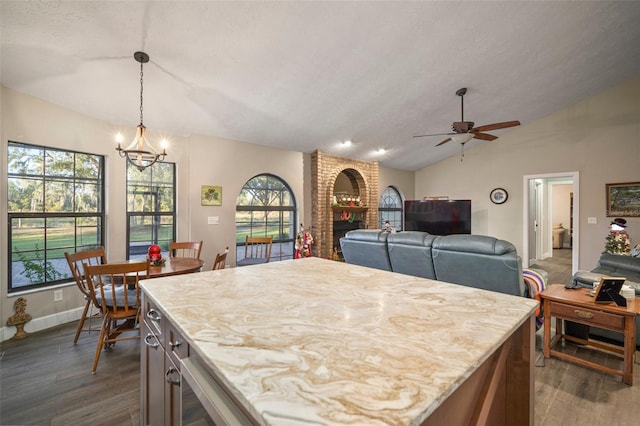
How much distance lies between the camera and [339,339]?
0.84m

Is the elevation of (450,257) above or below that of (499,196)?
below

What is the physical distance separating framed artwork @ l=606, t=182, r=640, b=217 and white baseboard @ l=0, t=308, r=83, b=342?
8.58 meters

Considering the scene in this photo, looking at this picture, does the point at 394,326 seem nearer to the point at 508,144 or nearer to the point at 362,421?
the point at 362,421

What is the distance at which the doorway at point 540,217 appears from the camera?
5.55 metres

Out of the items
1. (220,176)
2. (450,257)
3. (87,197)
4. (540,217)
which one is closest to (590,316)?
(450,257)

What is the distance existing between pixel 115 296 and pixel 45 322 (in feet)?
5.25

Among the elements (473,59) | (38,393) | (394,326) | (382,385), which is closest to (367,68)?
(473,59)

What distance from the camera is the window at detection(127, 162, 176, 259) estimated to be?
3965 millimetres

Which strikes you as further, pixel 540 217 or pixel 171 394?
pixel 540 217

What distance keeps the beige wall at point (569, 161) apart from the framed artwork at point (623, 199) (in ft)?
0.30

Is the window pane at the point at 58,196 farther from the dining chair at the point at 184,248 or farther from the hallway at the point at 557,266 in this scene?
the hallway at the point at 557,266

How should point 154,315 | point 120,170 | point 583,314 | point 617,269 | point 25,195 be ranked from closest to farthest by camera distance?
point 154,315
point 583,314
point 25,195
point 617,269
point 120,170

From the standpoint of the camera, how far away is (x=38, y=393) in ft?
6.73

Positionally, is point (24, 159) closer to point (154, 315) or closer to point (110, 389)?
point (110, 389)
